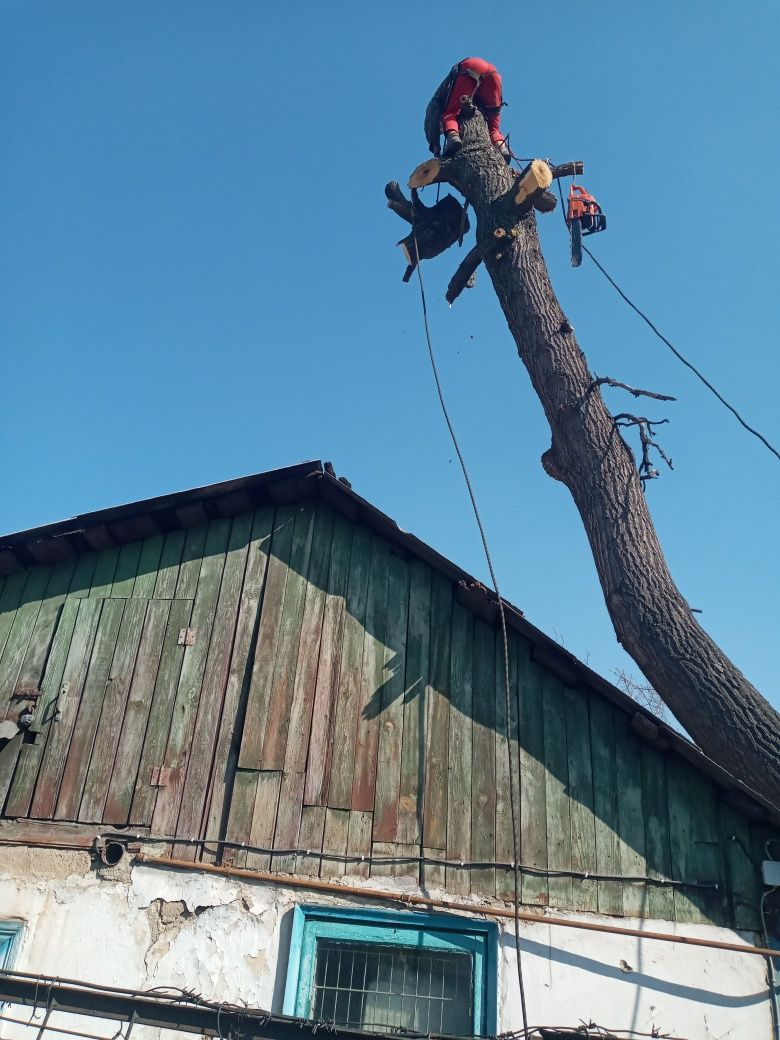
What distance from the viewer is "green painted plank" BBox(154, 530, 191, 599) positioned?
22.8 ft

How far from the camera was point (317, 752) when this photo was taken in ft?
20.4

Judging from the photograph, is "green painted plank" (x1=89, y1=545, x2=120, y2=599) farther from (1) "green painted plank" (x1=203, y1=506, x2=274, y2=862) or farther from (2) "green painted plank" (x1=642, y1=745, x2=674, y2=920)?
(2) "green painted plank" (x1=642, y1=745, x2=674, y2=920)

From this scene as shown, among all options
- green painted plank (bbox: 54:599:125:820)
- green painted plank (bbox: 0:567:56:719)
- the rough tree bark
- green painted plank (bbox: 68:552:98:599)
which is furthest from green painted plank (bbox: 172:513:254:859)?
the rough tree bark

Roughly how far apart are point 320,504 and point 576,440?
2425 mm

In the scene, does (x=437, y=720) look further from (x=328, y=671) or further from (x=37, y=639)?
(x=37, y=639)

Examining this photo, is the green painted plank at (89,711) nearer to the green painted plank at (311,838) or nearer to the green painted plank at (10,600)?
the green painted plank at (10,600)

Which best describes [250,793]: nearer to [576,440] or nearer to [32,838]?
[32,838]

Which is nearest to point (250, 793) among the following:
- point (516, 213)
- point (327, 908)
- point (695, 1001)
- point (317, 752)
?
point (317, 752)

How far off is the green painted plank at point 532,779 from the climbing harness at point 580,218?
3998 millimetres

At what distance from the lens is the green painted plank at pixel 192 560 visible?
6945 millimetres

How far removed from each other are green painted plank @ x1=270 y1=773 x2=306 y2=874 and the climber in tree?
6032 millimetres

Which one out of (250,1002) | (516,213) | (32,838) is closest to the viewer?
(250,1002)

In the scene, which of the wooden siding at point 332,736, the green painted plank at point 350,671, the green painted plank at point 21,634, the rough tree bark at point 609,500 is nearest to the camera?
the rough tree bark at point 609,500

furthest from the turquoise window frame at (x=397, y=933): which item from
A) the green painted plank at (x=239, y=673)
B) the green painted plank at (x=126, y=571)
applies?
the green painted plank at (x=126, y=571)
